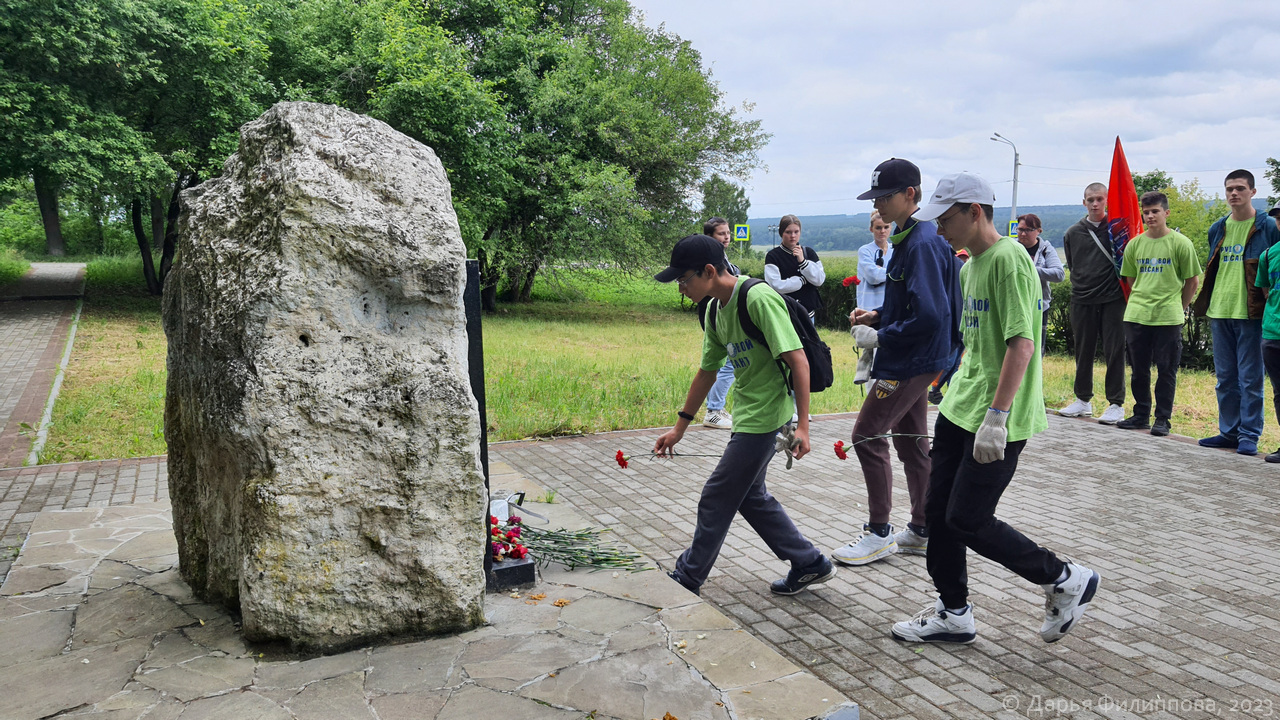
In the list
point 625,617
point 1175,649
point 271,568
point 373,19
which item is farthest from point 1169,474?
point 373,19

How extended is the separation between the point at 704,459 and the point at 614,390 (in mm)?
3555

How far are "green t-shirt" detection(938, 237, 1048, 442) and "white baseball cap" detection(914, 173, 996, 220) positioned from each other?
22 centimetres

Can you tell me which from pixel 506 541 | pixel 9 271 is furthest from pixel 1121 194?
pixel 9 271

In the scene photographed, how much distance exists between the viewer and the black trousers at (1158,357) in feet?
27.3

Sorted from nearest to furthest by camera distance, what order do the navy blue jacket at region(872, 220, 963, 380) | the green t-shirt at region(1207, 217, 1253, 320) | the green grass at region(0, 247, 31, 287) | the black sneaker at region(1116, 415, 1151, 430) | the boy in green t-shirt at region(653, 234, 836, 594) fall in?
the boy in green t-shirt at region(653, 234, 836, 594) → the navy blue jacket at region(872, 220, 963, 380) → the green t-shirt at region(1207, 217, 1253, 320) → the black sneaker at region(1116, 415, 1151, 430) → the green grass at region(0, 247, 31, 287)

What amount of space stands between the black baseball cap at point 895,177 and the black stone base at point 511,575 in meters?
2.62

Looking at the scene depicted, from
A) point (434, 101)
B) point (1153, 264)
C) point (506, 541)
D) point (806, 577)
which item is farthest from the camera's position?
point (434, 101)

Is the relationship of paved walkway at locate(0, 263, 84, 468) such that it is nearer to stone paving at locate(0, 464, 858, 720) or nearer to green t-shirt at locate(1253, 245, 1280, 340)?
stone paving at locate(0, 464, 858, 720)

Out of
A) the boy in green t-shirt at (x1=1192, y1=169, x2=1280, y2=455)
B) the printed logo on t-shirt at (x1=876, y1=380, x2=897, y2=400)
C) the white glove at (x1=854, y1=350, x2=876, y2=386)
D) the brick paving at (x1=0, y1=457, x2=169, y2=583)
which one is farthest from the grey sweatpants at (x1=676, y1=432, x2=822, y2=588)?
the boy in green t-shirt at (x1=1192, y1=169, x2=1280, y2=455)

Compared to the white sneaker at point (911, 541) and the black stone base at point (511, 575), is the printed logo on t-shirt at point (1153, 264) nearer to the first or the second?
the white sneaker at point (911, 541)

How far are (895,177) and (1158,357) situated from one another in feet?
18.1

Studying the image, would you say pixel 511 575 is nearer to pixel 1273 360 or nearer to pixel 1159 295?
pixel 1273 360

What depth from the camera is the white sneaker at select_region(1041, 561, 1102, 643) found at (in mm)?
3727

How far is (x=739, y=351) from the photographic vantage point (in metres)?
4.23
